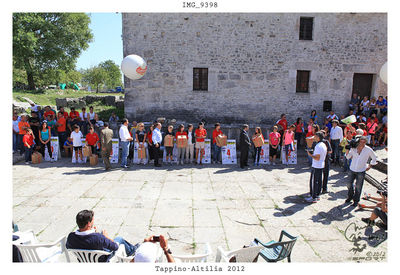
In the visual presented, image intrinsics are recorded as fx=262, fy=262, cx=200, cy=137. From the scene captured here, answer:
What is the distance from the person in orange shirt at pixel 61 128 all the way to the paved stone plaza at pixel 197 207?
1711 millimetres

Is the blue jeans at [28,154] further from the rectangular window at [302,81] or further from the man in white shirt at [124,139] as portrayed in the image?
the rectangular window at [302,81]

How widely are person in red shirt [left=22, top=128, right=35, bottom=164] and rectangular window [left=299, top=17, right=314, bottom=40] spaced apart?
39.9 feet

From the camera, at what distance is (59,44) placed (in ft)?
79.5

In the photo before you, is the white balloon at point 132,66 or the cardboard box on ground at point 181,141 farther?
the cardboard box on ground at point 181,141

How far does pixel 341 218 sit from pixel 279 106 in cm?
814

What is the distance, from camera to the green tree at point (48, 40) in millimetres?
20938

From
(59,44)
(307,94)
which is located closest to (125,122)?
(307,94)

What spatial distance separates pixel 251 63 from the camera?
12516 mm

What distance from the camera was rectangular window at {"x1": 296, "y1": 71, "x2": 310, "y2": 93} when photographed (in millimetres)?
12867

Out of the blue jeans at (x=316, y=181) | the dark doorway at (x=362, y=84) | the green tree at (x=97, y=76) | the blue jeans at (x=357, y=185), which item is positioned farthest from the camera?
the green tree at (x=97, y=76)

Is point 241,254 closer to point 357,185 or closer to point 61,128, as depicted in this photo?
point 357,185

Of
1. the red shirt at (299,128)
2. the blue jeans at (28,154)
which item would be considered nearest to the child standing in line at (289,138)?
the red shirt at (299,128)

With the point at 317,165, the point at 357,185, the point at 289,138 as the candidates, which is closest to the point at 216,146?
the point at 289,138
